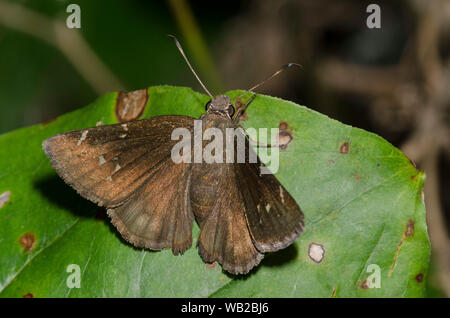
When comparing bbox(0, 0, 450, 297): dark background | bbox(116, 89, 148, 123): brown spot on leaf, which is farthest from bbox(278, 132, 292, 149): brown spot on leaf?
bbox(0, 0, 450, 297): dark background

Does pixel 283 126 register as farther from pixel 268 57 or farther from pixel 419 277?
pixel 268 57

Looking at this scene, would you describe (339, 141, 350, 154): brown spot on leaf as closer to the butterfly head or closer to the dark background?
the butterfly head

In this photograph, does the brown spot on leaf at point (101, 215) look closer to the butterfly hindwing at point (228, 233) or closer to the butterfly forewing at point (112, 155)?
the butterfly forewing at point (112, 155)

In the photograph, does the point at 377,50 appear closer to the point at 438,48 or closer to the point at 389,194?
the point at 438,48

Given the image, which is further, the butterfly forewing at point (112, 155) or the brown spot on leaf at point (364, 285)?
the butterfly forewing at point (112, 155)

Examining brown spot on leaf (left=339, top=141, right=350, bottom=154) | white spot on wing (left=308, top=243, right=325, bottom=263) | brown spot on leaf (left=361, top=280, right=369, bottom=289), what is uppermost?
brown spot on leaf (left=339, top=141, right=350, bottom=154)

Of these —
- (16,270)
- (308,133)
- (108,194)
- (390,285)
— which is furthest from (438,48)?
(16,270)

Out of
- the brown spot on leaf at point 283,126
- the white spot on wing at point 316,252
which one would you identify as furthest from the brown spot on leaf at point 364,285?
the brown spot on leaf at point 283,126
